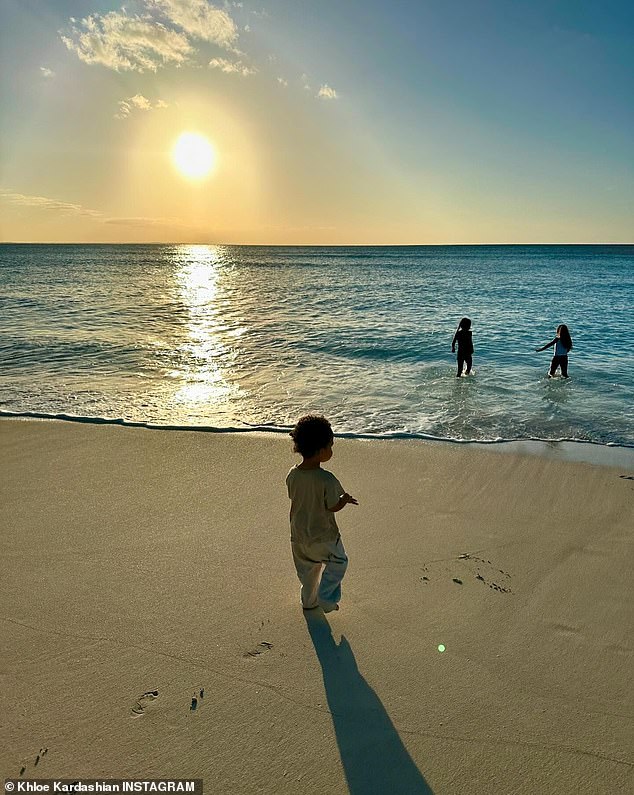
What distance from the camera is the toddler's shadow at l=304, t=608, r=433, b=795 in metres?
2.62

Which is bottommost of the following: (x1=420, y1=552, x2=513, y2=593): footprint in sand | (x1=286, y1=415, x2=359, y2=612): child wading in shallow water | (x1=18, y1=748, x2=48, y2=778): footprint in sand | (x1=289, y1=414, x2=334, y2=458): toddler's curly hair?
(x1=18, y1=748, x2=48, y2=778): footprint in sand

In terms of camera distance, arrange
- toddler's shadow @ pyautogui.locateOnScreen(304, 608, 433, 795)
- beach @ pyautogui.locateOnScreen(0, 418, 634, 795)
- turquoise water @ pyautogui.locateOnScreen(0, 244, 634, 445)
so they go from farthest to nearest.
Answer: turquoise water @ pyautogui.locateOnScreen(0, 244, 634, 445) < beach @ pyautogui.locateOnScreen(0, 418, 634, 795) < toddler's shadow @ pyautogui.locateOnScreen(304, 608, 433, 795)

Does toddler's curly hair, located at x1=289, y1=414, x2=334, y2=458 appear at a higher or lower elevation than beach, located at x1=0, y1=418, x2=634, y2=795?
higher

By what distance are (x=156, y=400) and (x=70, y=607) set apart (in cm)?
633

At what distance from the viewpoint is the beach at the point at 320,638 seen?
9.02ft

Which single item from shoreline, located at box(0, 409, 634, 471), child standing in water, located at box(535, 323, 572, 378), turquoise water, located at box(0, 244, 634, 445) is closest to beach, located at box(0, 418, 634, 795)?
shoreline, located at box(0, 409, 634, 471)

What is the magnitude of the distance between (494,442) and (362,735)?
5671mm

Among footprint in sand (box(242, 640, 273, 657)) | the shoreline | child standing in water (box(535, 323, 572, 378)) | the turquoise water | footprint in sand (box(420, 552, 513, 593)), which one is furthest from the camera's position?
child standing in water (box(535, 323, 572, 378))

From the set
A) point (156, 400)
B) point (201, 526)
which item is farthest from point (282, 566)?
point (156, 400)

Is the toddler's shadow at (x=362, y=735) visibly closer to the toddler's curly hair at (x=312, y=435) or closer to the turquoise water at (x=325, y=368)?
the toddler's curly hair at (x=312, y=435)

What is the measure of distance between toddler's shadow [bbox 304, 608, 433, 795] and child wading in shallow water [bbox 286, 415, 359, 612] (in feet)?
1.35

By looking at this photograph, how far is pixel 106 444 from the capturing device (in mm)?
7402

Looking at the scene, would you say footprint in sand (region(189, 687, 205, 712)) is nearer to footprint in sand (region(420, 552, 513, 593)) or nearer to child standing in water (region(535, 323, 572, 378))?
footprint in sand (region(420, 552, 513, 593))

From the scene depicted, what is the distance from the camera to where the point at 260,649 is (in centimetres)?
350
